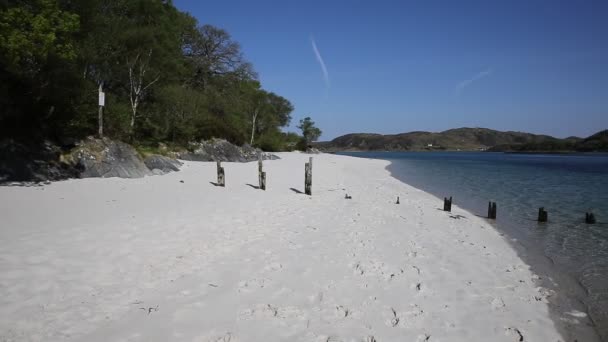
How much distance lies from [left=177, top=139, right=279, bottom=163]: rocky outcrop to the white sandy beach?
16.8m

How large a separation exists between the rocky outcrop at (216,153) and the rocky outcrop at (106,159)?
9726 millimetres

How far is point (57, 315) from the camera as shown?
3850 millimetres

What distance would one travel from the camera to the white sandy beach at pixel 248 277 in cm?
388

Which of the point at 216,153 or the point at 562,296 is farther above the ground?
the point at 216,153

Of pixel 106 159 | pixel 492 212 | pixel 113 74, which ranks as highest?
pixel 113 74

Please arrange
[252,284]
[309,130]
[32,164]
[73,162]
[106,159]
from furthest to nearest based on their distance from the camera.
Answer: [309,130]
[106,159]
[73,162]
[32,164]
[252,284]

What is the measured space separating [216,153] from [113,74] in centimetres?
1010

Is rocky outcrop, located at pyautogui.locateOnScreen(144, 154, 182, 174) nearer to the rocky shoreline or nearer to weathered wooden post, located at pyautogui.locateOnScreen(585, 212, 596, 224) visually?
the rocky shoreline

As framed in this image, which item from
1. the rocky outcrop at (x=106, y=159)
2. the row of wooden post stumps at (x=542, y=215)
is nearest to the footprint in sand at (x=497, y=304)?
the row of wooden post stumps at (x=542, y=215)

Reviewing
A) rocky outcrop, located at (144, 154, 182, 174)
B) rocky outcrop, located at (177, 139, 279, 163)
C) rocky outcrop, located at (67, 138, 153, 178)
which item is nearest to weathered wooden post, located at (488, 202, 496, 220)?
rocky outcrop, located at (67, 138, 153, 178)

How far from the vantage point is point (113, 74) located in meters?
22.7

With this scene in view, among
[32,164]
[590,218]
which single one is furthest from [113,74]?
[590,218]

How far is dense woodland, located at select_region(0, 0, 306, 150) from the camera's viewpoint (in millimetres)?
11969

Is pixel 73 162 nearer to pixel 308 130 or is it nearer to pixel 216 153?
pixel 216 153
